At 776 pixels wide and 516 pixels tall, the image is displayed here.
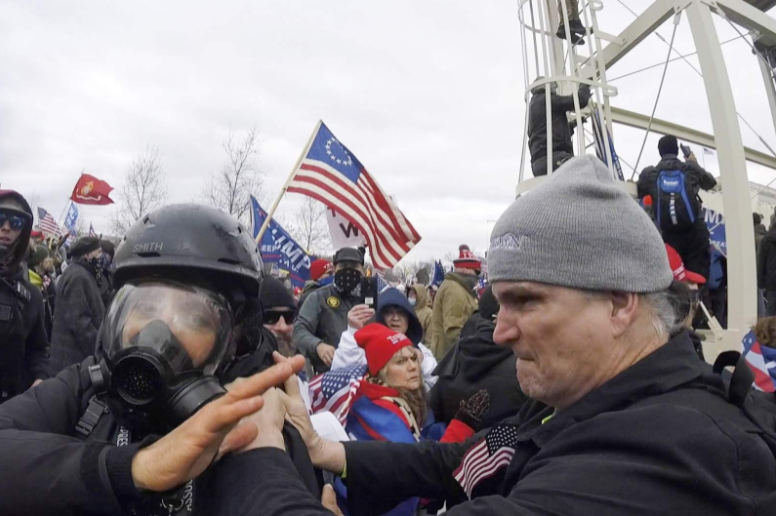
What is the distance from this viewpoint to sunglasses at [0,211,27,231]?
12.9 ft

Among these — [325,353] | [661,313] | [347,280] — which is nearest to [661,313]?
[661,313]

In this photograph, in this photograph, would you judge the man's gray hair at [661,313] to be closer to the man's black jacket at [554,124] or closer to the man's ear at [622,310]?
the man's ear at [622,310]

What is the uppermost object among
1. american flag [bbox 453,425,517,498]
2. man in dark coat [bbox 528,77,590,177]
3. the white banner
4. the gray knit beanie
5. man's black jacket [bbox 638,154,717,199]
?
man in dark coat [bbox 528,77,590,177]

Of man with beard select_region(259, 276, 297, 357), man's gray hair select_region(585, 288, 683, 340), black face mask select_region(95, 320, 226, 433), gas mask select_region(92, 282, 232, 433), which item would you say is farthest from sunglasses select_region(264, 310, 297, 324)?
man's gray hair select_region(585, 288, 683, 340)

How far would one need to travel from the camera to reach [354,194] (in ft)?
21.2

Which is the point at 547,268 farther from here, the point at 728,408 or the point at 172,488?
the point at 172,488

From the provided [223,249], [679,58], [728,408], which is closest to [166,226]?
[223,249]

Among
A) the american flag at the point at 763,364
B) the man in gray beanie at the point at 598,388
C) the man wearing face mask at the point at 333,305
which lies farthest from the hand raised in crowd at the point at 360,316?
the man in gray beanie at the point at 598,388

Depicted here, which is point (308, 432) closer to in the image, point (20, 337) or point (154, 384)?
point (154, 384)

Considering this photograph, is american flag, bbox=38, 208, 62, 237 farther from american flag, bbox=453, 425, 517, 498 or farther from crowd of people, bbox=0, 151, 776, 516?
american flag, bbox=453, 425, 517, 498

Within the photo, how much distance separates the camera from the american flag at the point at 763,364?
3518 millimetres

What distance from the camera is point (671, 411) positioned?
125 cm

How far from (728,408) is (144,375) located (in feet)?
4.14

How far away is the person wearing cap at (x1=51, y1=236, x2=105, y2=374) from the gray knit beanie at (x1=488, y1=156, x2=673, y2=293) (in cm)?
470
